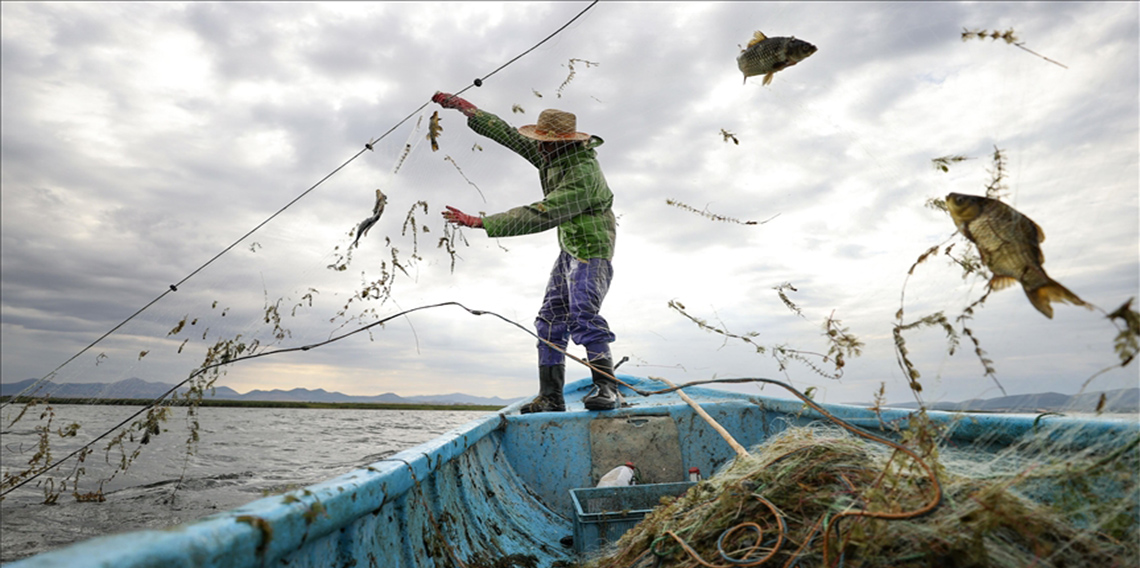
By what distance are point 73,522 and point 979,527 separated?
7.43m

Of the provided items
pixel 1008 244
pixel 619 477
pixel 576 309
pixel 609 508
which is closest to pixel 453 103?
pixel 576 309

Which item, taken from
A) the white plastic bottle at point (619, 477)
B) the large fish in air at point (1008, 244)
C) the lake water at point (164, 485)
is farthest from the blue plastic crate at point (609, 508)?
the large fish in air at point (1008, 244)

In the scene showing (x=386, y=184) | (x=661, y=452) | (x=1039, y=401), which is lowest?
(x=661, y=452)

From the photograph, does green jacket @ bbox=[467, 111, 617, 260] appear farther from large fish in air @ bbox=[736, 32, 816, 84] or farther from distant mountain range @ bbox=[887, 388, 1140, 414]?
distant mountain range @ bbox=[887, 388, 1140, 414]

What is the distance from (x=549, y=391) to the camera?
183 inches

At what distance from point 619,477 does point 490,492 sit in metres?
0.85

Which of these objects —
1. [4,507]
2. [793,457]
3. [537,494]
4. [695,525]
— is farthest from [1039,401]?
[4,507]

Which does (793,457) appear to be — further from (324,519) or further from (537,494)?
(537,494)

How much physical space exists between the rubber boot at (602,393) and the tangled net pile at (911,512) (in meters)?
2.26

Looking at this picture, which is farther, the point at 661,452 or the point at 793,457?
the point at 661,452

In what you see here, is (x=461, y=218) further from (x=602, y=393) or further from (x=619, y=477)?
(x=619, y=477)

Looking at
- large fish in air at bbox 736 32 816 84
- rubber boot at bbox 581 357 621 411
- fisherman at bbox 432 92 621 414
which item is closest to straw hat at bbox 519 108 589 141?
fisherman at bbox 432 92 621 414

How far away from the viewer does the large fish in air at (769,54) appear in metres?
2.25

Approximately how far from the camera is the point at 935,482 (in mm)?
1290
